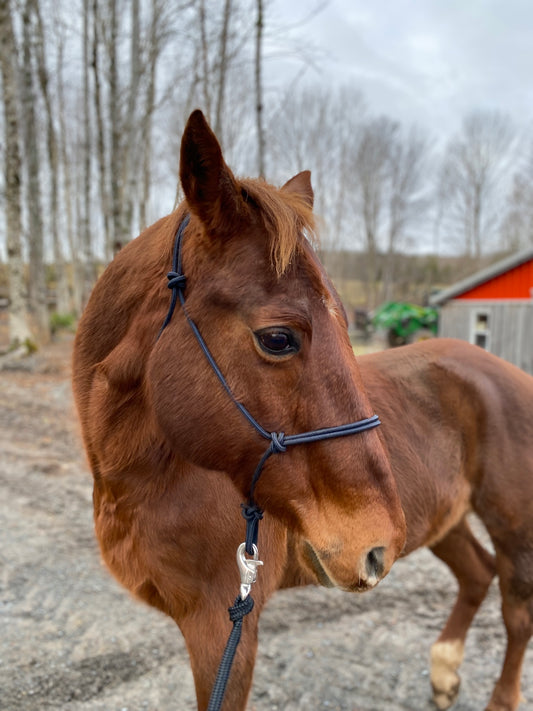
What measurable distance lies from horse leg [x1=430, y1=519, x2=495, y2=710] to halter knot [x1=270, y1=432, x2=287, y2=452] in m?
2.21

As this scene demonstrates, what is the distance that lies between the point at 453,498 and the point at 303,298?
5.56ft

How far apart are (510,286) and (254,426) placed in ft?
53.4

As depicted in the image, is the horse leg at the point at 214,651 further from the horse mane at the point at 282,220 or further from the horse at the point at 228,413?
the horse mane at the point at 282,220

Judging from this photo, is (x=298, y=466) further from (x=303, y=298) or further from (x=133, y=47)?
(x=133, y=47)

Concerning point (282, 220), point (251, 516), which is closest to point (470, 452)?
point (251, 516)

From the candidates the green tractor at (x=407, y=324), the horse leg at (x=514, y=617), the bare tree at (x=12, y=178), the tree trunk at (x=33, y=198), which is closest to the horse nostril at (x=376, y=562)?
the horse leg at (x=514, y=617)

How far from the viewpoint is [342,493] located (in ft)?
4.46

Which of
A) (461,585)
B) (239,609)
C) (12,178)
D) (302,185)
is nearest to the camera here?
(239,609)

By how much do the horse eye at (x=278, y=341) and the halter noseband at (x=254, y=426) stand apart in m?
0.17

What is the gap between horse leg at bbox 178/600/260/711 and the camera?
1.68m

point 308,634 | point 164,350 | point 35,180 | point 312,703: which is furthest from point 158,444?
point 35,180

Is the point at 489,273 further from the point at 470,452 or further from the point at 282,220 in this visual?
the point at 282,220

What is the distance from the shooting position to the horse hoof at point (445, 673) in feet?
9.05

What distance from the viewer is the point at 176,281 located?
1517 mm
